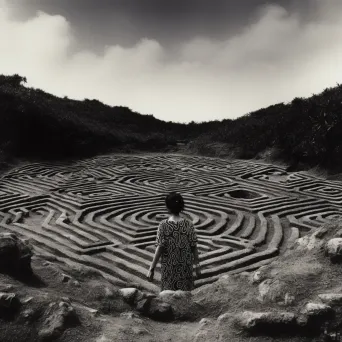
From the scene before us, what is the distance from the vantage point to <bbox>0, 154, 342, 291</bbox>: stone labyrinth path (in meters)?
3.85

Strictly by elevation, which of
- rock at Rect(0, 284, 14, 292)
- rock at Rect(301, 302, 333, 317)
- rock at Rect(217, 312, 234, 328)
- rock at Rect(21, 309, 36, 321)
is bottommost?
rock at Rect(217, 312, 234, 328)

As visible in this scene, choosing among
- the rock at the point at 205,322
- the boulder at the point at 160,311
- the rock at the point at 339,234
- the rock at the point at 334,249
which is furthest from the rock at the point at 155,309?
the rock at the point at 339,234

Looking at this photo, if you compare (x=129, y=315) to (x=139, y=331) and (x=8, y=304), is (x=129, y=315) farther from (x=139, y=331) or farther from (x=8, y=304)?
(x=8, y=304)

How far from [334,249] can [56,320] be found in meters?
1.52

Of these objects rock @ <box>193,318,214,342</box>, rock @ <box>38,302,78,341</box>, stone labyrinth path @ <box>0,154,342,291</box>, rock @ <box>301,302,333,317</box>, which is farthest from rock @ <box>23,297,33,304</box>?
stone labyrinth path @ <box>0,154,342,291</box>

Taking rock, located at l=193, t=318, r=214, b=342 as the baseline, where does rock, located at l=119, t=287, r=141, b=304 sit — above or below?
above

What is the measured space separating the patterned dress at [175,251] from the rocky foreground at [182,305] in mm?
496

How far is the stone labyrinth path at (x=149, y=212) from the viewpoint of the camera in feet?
12.6

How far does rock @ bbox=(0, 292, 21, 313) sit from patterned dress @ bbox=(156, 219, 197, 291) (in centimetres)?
118

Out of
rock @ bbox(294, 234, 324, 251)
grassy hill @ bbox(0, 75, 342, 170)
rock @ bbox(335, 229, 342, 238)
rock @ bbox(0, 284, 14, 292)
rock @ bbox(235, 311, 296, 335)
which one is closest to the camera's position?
rock @ bbox(235, 311, 296, 335)

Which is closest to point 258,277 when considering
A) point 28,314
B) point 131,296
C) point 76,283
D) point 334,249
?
point 334,249

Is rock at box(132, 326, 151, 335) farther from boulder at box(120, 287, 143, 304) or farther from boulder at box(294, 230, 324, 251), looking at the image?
boulder at box(294, 230, 324, 251)

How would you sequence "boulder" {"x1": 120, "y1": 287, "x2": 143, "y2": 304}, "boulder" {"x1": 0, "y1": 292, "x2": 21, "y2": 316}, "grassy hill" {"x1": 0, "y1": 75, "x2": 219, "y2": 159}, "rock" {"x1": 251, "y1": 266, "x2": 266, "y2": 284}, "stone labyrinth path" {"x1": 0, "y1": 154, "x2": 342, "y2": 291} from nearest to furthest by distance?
"boulder" {"x1": 0, "y1": 292, "x2": 21, "y2": 316}, "boulder" {"x1": 120, "y1": 287, "x2": 143, "y2": 304}, "rock" {"x1": 251, "y1": 266, "x2": 266, "y2": 284}, "stone labyrinth path" {"x1": 0, "y1": 154, "x2": 342, "y2": 291}, "grassy hill" {"x1": 0, "y1": 75, "x2": 219, "y2": 159}

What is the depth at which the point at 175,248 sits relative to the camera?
115 inches
